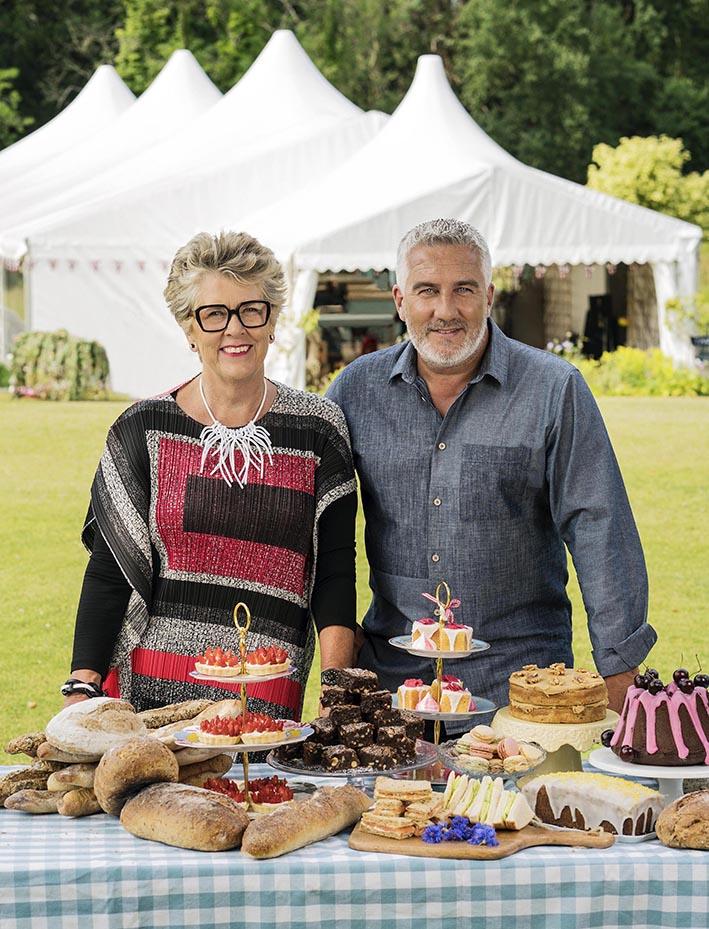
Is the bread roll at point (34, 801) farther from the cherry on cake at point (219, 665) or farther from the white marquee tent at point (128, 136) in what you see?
the white marquee tent at point (128, 136)

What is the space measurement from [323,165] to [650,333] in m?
7.25

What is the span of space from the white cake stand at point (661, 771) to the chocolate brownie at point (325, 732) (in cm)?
48

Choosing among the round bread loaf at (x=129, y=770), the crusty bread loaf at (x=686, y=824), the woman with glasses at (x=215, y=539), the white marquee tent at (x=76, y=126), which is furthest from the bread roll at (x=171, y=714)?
the white marquee tent at (x=76, y=126)

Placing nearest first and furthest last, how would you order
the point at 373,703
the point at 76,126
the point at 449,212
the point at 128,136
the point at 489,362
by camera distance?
the point at 373,703, the point at 489,362, the point at 449,212, the point at 128,136, the point at 76,126

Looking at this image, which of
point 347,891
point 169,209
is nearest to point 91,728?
point 347,891

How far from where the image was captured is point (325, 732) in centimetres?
280

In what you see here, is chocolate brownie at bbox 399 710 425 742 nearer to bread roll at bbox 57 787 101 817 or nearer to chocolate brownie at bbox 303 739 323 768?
chocolate brownie at bbox 303 739 323 768

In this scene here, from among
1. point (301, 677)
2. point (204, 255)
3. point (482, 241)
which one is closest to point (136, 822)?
point (301, 677)

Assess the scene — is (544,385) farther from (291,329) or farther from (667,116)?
(667,116)

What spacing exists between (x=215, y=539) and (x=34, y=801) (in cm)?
80

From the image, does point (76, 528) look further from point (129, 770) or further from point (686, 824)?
point (686, 824)

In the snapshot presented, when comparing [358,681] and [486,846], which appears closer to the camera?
[486,846]

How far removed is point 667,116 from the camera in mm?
37844

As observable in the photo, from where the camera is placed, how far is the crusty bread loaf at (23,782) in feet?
9.12
